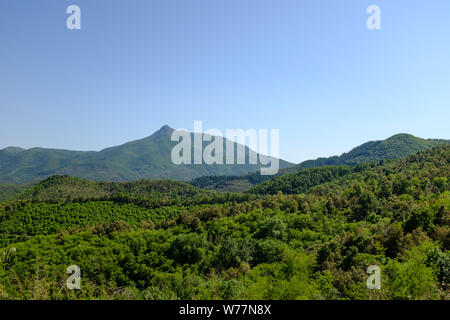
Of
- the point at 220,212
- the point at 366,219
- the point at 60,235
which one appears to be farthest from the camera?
the point at 220,212

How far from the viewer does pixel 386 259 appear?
24406 millimetres

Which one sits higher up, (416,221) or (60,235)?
(416,221)

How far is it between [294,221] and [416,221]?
23.0 m

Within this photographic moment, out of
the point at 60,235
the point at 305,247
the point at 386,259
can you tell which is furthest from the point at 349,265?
the point at 60,235

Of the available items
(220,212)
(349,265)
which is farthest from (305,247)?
(220,212)

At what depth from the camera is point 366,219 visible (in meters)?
46.0

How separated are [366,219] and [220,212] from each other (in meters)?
31.3

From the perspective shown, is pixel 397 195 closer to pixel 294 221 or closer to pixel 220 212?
pixel 294 221
